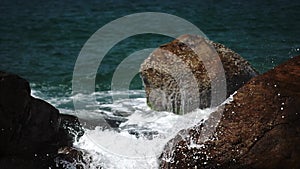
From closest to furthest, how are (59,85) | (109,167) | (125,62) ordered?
(109,167), (59,85), (125,62)

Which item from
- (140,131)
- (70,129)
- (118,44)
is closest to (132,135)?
(140,131)

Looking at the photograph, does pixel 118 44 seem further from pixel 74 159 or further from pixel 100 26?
pixel 74 159

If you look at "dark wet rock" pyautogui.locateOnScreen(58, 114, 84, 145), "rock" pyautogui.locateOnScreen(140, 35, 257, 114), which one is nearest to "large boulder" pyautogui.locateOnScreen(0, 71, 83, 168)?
"dark wet rock" pyautogui.locateOnScreen(58, 114, 84, 145)

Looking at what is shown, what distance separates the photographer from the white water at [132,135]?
6691mm

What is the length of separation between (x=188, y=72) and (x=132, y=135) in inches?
62.3

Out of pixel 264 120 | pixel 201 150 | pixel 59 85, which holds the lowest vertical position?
pixel 59 85

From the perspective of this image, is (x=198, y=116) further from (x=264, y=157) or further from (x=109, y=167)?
(x=264, y=157)

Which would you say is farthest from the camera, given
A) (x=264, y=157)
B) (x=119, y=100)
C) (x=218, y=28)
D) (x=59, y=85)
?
(x=218, y=28)

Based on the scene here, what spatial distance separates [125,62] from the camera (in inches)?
536

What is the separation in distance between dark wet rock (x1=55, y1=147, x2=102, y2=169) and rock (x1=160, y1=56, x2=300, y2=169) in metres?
1.02

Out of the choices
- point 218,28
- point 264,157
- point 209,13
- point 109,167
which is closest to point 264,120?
point 264,157

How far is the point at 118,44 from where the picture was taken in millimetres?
15664

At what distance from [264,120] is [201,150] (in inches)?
29.4

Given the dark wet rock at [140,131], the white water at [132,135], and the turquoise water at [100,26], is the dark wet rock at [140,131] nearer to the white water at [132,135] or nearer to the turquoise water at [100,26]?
the white water at [132,135]
